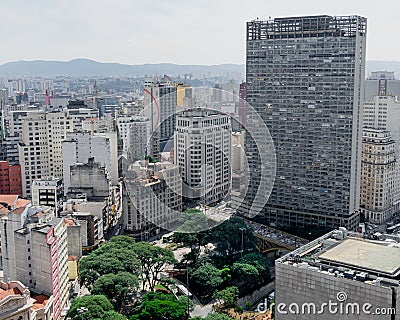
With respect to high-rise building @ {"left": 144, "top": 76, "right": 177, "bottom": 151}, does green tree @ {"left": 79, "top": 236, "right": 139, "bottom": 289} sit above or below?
below

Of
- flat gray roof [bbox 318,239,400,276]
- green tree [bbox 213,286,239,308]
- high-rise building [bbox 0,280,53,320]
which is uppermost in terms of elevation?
flat gray roof [bbox 318,239,400,276]

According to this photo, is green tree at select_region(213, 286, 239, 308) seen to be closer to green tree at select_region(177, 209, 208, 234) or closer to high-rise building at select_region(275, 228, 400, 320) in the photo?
green tree at select_region(177, 209, 208, 234)

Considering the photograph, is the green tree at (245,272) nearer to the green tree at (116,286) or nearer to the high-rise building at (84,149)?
the green tree at (116,286)

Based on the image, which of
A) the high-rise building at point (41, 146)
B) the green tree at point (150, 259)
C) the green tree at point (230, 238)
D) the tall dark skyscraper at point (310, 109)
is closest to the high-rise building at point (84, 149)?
the high-rise building at point (41, 146)

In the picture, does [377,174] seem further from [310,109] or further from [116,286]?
[116,286]

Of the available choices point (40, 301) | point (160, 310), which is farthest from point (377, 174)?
point (40, 301)
